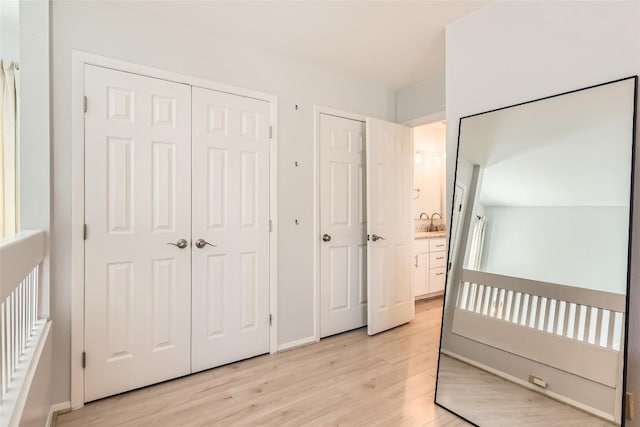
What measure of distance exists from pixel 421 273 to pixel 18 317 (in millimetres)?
3877

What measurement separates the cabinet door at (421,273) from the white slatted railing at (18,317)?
12.0ft

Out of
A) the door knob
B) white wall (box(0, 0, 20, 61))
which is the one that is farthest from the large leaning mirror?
white wall (box(0, 0, 20, 61))

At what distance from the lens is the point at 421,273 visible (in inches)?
166

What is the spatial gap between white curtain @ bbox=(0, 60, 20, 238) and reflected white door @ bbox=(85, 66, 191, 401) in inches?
34.9

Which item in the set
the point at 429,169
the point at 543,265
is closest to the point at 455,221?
the point at 543,265

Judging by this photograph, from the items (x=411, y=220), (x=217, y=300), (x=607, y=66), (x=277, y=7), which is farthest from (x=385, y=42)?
(x=217, y=300)

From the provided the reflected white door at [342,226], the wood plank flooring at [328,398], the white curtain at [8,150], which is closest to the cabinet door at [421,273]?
the reflected white door at [342,226]

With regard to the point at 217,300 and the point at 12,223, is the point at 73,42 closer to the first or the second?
the point at 12,223

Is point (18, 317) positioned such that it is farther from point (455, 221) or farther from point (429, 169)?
point (429, 169)

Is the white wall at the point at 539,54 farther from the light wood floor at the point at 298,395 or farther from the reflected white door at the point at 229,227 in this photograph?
the reflected white door at the point at 229,227

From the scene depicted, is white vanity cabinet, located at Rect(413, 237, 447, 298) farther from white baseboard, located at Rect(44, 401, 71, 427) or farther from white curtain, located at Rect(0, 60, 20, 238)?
white curtain, located at Rect(0, 60, 20, 238)

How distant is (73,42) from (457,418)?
3.24 m

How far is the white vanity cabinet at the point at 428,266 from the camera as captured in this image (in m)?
4.17

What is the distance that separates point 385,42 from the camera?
101 inches
